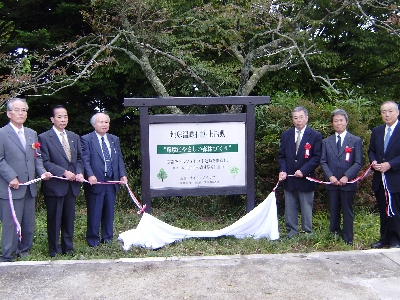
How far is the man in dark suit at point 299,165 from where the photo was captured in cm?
603

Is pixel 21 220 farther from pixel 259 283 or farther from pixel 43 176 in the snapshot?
pixel 259 283

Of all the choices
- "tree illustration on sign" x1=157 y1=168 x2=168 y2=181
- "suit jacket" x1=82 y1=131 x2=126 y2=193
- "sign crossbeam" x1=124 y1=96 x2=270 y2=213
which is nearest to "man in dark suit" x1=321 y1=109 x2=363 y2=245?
"sign crossbeam" x1=124 y1=96 x2=270 y2=213

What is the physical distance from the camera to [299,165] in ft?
19.9

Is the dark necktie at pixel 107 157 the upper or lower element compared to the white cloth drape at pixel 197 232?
upper

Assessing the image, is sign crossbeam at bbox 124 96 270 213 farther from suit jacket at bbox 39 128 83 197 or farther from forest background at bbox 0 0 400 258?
suit jacket at bbox 39 128 83 197

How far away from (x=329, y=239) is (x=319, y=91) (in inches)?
227

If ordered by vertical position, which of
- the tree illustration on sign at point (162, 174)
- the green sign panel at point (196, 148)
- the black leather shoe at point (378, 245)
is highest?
the green sign panel at point (196, 148)

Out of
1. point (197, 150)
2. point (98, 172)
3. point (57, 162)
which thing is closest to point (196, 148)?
point (197, 150)

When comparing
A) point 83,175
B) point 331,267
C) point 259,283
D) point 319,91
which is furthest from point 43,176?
point 319,91

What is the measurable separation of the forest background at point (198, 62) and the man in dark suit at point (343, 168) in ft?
4.02

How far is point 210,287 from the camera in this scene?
170 inches

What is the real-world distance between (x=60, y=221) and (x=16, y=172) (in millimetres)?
861

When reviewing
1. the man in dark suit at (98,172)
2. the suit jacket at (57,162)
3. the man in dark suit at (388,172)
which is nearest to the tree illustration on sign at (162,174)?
the man in dark suit at (98,172)

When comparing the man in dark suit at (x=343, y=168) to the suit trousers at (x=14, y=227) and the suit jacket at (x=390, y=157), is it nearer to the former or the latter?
the suit jacket at (x=390, y=157)
